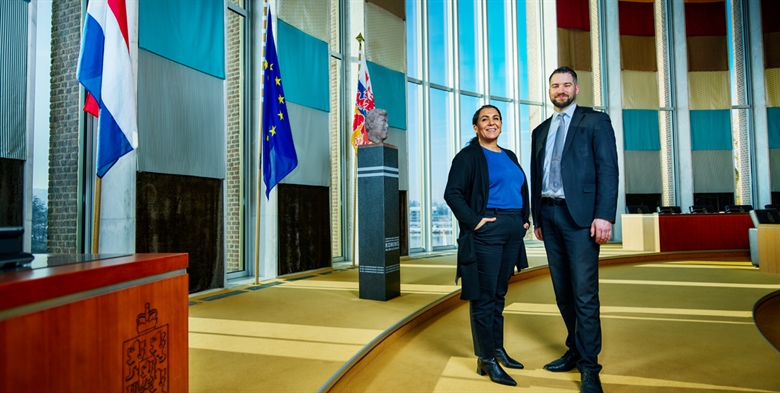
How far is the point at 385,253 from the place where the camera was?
4.12 metres

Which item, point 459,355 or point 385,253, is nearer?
point 459,355

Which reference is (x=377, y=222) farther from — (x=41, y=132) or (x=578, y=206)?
(x=41, y=132)

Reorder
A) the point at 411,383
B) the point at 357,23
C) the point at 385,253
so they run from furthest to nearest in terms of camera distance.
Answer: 1. the point at 357,23
2. the point at 385,253
3. the point at 411,383

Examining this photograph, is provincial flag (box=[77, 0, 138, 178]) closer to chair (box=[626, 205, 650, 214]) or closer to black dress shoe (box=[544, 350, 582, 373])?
black dress shoe (box=[544, 350, 582, 373])

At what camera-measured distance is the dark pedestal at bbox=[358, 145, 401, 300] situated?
13.5 feet

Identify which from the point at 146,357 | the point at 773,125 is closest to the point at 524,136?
the point at 773,125

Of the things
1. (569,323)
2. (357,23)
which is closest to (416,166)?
(357,23)

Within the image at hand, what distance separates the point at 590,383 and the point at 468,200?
3.45 ft

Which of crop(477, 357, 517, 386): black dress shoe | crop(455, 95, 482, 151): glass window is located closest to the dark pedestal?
crop(477, 357, 517, 386): black dress shoe

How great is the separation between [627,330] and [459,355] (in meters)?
1.46

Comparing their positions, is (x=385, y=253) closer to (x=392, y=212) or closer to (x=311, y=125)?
(x=392, y=212)

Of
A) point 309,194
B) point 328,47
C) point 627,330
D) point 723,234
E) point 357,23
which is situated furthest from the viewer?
point 723,234

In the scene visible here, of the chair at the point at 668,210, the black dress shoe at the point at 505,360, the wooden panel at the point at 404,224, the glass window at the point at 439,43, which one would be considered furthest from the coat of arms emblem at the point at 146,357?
the chair at the point at 668,210

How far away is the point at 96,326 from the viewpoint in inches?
46.1
